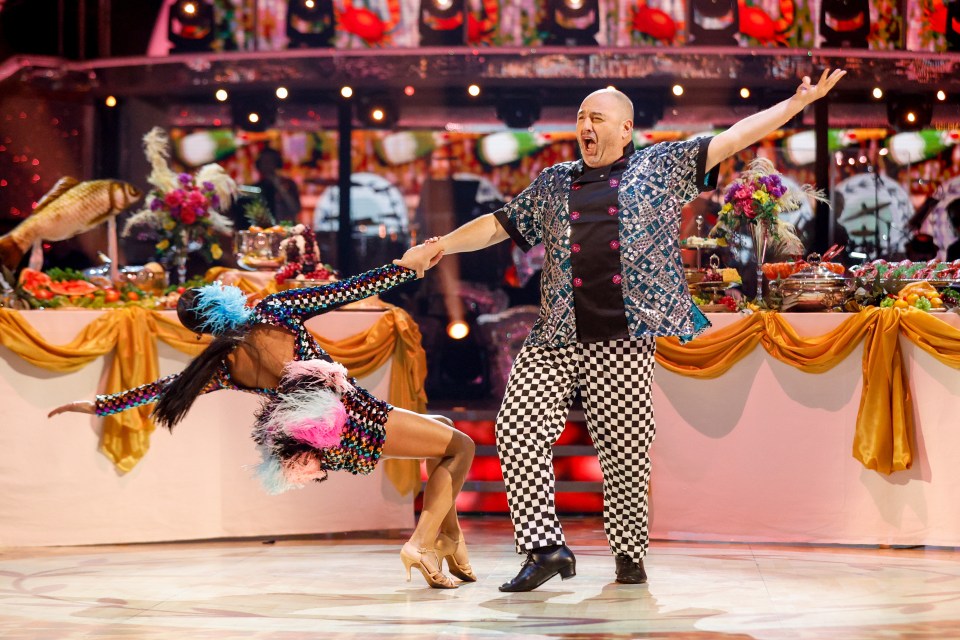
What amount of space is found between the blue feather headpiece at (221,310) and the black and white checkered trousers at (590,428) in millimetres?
924


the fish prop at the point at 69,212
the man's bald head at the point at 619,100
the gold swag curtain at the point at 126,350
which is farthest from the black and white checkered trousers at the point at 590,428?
the fish prop at the point at 69,212

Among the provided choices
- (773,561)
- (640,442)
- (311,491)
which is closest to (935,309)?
(773,561)

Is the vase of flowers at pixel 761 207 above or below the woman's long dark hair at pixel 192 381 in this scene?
above

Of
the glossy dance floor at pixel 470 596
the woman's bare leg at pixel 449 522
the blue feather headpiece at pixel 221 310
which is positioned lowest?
the glossy dance floor at pixel 470 596

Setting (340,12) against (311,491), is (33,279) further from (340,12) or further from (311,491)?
(340,12)

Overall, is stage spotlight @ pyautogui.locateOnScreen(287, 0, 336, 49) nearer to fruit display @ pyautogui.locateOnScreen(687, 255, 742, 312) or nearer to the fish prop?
the fish prop

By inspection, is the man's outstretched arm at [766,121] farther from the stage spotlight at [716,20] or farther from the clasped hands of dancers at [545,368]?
the stage spotlight at [716,20]

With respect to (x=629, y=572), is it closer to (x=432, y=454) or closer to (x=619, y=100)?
(x=432, y=454)

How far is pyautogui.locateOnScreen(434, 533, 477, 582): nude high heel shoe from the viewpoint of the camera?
13.8ft

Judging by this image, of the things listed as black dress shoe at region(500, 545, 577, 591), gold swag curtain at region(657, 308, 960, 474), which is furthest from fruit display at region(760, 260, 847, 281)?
black dress shoe at region(500, 545, 577, 591)

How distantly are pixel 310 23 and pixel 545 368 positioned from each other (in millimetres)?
4735

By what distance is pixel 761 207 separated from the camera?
5512 millimetres

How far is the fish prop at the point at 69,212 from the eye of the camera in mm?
6289

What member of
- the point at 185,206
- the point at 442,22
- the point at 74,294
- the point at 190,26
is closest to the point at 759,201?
the point at 185,206
